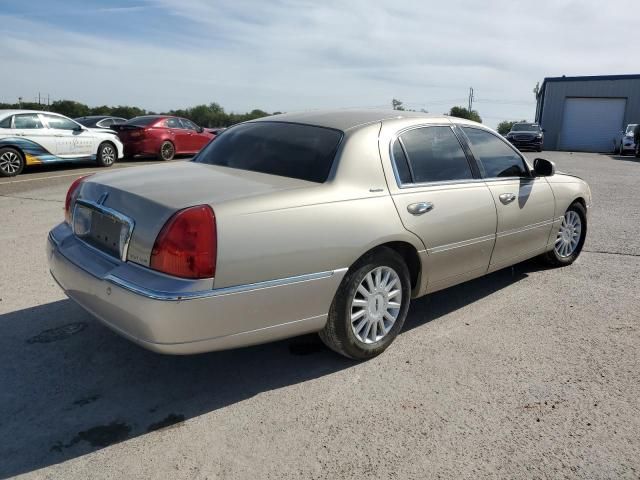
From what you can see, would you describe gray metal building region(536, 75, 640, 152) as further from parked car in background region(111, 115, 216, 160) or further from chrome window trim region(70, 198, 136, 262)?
chrome window trim region(70, 198, 136, 262)

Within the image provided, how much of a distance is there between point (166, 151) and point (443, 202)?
13.5m

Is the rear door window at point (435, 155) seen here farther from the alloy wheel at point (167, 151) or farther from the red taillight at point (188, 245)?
the alloy wheel at point (167, 151)

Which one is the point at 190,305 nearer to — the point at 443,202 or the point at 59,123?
the point at 443,202

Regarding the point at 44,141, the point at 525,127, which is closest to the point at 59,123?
the point at 44,141

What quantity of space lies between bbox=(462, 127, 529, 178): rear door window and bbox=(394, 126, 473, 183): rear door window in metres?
0.22

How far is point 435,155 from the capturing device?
3959 millimetres

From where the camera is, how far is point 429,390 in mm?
3133

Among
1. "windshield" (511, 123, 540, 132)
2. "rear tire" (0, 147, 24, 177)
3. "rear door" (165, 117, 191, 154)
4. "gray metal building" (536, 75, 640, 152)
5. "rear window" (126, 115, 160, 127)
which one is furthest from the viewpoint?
"gray metal building" (536, 75, 640, 152)

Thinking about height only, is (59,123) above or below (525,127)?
below

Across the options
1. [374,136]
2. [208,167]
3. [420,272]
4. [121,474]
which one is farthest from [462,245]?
[121,474]

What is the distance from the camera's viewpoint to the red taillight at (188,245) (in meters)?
2.66

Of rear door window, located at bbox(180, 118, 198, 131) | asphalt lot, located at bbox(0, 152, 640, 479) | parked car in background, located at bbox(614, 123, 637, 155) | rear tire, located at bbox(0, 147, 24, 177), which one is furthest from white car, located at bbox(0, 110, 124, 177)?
parked car in background, located at bbox(614, 123, 637, 155)

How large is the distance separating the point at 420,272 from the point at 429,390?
0.88 m

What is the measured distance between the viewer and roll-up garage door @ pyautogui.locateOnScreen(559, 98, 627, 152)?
37.4m
